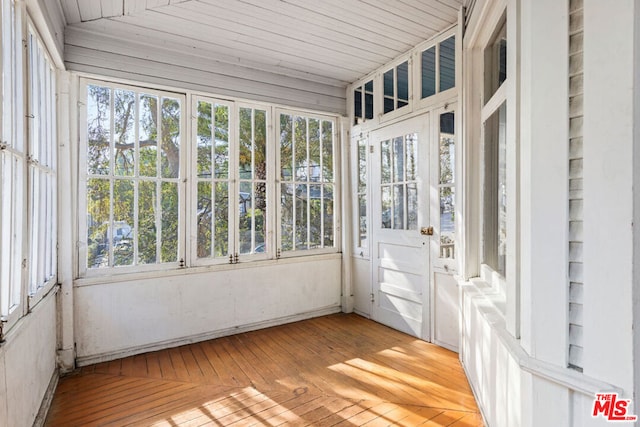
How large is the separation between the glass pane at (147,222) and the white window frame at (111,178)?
49 millimetres

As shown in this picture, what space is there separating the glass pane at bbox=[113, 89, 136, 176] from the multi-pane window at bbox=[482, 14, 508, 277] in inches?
117

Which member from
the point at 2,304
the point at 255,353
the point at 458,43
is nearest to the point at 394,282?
the point at 255,353

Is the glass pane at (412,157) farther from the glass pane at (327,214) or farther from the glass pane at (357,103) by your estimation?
the glass pane at (327,214)

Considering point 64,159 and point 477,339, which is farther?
point 64,159

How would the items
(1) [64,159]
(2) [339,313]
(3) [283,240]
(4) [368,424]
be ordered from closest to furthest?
(4) [368,424] < (1) [64,159] < (3) [283,240] < (2) [339,313]

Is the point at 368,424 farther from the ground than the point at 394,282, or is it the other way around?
the point at 394,282

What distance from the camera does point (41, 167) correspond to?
2.27 meters

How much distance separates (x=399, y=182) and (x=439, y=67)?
114 cm

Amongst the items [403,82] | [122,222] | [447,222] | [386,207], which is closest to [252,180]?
[122,222]

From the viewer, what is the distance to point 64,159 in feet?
9.07

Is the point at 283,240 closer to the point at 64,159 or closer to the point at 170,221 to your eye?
the point at 170,221

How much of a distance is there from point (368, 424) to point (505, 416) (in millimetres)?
773

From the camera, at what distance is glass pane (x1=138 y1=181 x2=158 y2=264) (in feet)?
10.2

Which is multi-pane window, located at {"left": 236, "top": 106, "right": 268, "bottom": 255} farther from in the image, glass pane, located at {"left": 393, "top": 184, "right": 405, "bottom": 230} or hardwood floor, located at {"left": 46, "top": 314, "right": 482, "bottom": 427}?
glass pane, located at {"left": 393, "top": 184, "right": 405, "bottom": 230}
